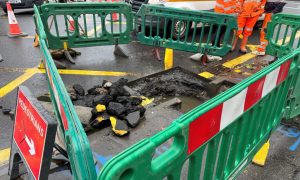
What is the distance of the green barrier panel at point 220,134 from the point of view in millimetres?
1256

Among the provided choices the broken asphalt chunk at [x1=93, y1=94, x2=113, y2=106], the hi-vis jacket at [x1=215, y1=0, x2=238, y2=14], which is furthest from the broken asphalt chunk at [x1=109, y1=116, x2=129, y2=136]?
the hi-vis jacket at [x1=215, y1=0, x2=238, y2=14]

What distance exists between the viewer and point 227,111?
1785mm

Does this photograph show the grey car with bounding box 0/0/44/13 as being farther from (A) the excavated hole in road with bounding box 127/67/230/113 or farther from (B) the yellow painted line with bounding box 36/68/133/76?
(A) the excavated hole in road with bounding box 127/67/230/113

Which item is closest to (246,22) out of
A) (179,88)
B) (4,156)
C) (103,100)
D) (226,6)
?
(226,6)

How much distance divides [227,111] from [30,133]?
1478 mm

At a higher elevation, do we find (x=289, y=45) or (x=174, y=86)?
(x=289, y=45)

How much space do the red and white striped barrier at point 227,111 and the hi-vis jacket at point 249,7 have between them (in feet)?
14.3

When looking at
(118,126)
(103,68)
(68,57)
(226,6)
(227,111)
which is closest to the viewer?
(227,111)

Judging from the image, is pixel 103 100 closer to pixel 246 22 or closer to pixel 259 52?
pixel 246 22

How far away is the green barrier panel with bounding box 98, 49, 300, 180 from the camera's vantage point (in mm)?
1256

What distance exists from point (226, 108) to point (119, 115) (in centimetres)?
A: 209

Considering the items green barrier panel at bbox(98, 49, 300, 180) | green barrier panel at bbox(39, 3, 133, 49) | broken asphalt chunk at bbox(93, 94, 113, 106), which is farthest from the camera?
green barrier panel at bbox(39, 3, 133, 49)

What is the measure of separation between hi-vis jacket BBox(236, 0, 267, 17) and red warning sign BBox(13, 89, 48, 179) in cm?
558

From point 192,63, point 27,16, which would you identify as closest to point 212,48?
point 192,63
